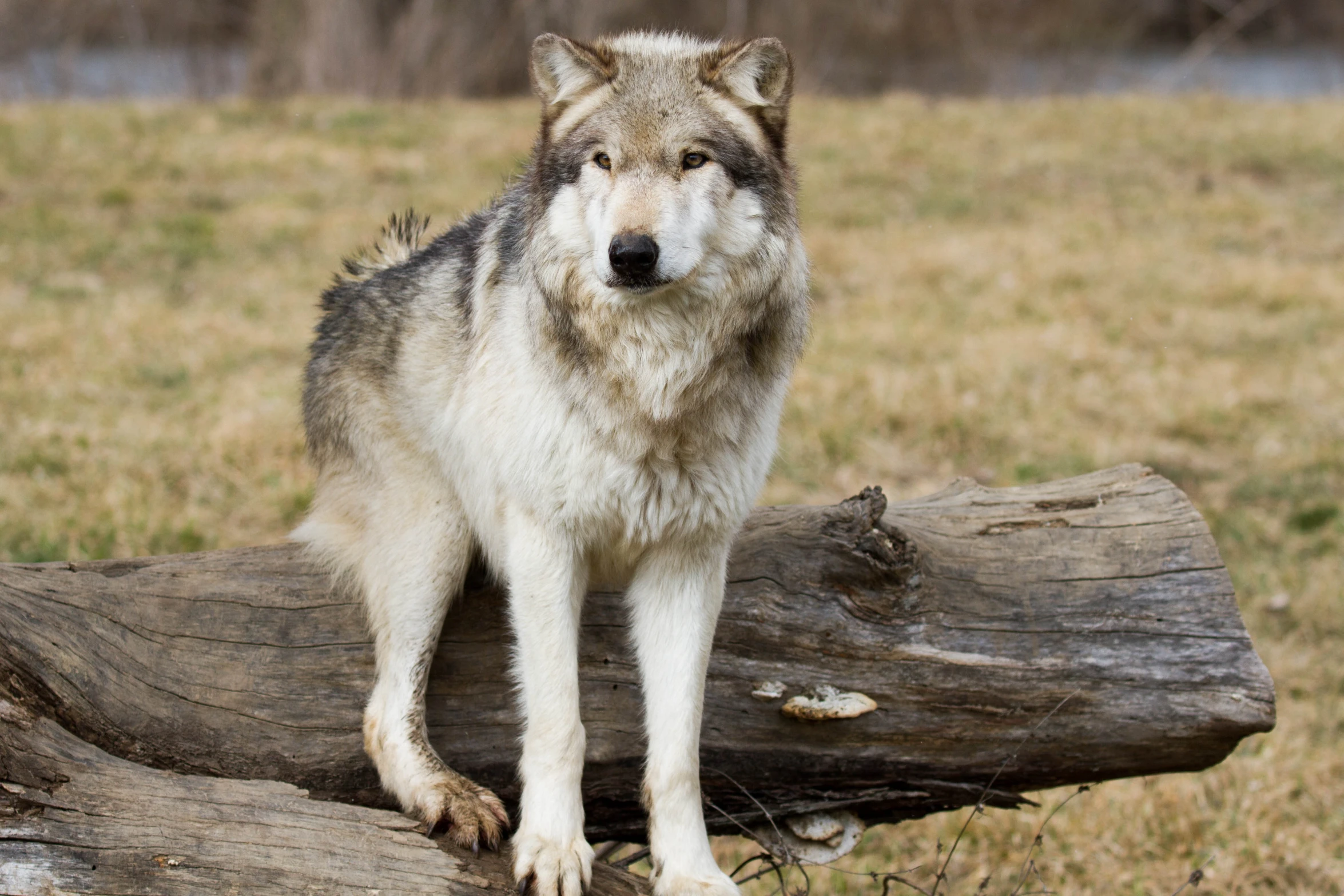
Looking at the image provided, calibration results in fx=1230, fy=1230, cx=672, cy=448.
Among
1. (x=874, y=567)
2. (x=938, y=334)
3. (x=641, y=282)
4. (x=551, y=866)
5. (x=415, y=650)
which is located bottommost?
(x=551, y=866)

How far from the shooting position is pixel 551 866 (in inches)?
117

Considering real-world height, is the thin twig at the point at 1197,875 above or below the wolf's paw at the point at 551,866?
below

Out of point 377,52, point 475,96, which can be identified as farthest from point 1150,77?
point 377,52

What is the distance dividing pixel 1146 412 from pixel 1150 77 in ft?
37.2

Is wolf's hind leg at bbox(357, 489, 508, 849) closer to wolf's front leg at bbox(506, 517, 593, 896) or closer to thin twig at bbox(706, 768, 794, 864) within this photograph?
wolf's front leg at bbox(506, 517, 593, 896)

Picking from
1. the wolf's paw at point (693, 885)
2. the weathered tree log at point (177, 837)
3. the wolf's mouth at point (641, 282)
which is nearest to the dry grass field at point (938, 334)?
the wolf's paw at point (693, 885)

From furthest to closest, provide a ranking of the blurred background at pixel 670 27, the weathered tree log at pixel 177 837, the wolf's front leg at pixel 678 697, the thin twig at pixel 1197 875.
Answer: the blurred background at pixel 670 27, the thin twig at pixel 1197 875, the wolf's front leg at pixel 678 697, the weathered tree log at pixel 177 837

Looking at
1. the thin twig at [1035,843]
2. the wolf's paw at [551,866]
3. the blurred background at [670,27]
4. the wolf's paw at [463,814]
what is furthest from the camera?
the blurred background at [670,27]

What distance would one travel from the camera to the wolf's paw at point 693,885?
311 centimetres

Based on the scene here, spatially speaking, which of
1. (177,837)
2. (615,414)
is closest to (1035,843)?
(615,414)

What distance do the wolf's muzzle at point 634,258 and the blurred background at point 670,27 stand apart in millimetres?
13307

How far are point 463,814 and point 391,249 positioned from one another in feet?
6.90

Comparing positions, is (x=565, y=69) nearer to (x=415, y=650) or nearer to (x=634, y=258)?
(x=634, y=258)

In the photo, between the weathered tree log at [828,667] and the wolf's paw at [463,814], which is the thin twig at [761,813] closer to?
the weathered tree log at [828,667]
